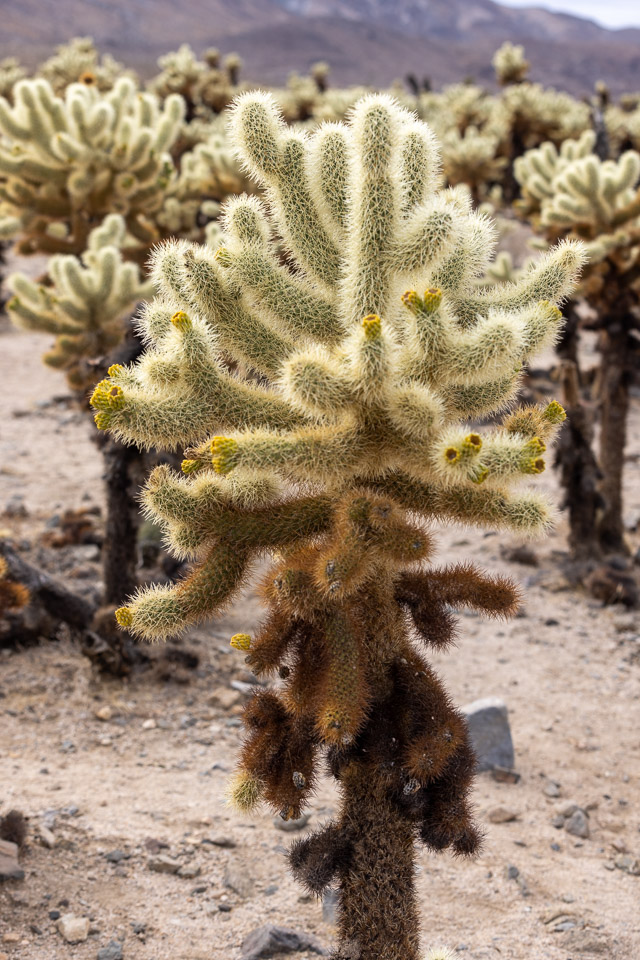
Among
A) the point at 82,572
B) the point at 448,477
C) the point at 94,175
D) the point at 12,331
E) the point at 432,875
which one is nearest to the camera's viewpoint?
the point at 448,477

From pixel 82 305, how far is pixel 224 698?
134 inches

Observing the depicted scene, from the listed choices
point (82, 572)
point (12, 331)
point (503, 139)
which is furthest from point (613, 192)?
point (503, 139)

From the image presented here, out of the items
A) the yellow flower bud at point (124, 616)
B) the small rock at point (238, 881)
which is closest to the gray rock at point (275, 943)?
the small rock at point (238, 881)

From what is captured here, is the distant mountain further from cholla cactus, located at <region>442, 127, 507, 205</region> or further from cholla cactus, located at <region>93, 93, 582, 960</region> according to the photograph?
cholla cactus, located at <region>93, 93, 582, 960</region>

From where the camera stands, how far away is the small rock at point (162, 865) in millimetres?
4035

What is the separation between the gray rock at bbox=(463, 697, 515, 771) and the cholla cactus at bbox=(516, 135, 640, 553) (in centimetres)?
340

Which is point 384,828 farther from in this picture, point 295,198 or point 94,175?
point 94,175

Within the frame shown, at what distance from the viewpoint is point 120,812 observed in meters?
4.44

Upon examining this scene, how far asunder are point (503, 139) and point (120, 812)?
2438cm

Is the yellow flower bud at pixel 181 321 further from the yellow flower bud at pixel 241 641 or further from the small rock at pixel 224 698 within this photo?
the small rock at pixel 224 698

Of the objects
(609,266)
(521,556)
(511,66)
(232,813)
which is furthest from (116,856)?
(511,66)

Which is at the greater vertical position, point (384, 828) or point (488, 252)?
Result: point (488, 252)

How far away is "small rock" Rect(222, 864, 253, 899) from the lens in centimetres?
399

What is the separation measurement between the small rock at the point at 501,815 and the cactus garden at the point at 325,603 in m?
0.02
